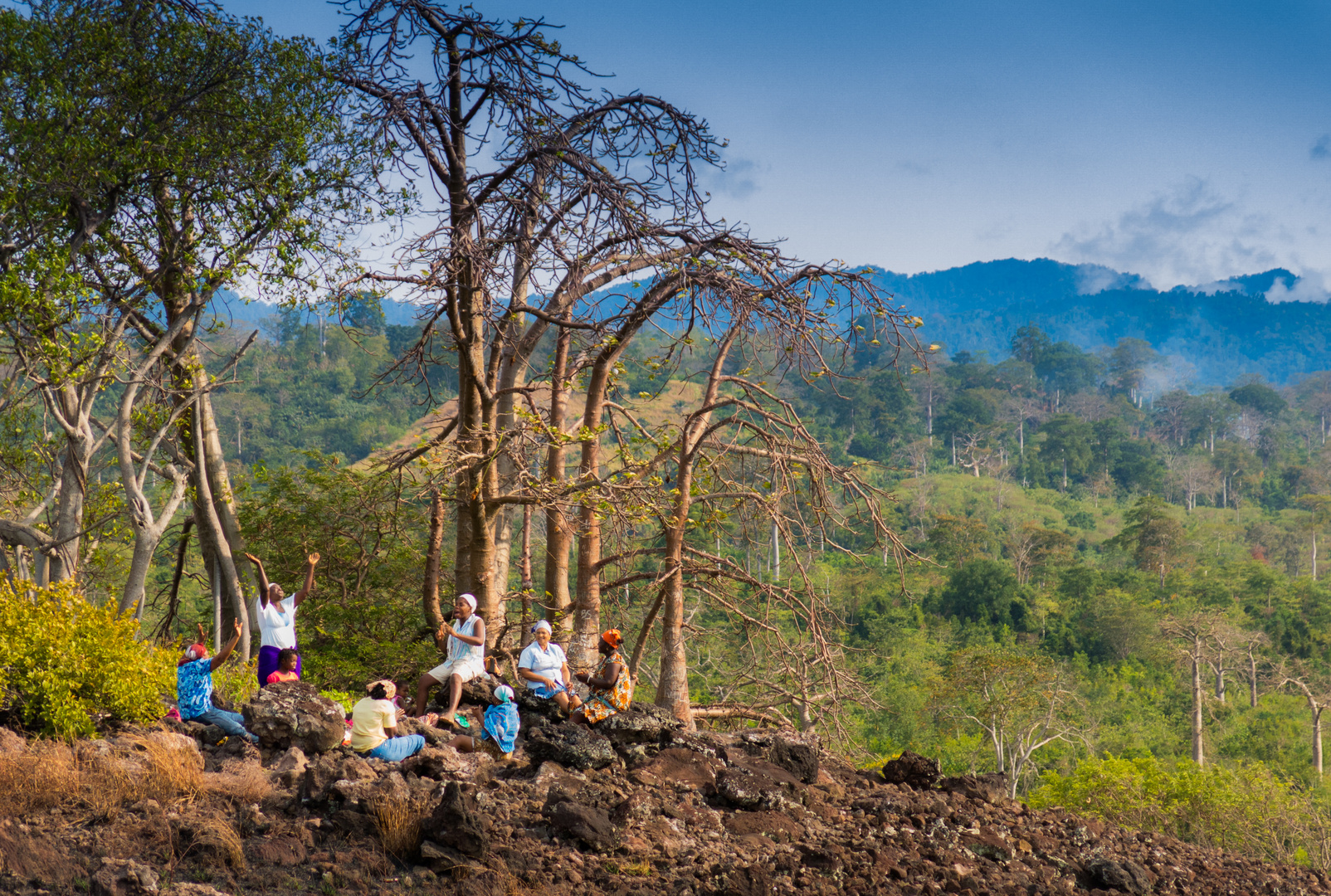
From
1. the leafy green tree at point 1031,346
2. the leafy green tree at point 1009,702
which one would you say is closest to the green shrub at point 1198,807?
the leafy green tree at point 1009,702

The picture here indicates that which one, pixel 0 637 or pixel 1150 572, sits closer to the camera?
pixel 0 637

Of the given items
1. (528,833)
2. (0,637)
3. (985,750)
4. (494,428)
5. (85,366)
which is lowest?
(985,750)

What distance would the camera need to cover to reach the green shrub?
1703 cm

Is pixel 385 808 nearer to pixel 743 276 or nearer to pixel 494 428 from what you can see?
pixel 494 428

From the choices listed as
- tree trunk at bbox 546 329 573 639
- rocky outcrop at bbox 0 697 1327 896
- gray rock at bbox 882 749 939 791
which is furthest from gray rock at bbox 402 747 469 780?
gray rock at bbox 882 749 939 791

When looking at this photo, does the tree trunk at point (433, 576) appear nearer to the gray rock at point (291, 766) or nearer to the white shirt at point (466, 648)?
the white shirt at point (466, 648)

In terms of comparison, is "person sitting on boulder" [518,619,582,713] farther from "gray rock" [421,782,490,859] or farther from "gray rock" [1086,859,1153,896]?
"gray rock" [1086,859,1153,896]

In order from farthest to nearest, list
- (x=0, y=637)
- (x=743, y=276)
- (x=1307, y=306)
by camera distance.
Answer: (x=1307, y=306) → (x=743, y=276) → (x=0, y=637)

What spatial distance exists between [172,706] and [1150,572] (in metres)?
43.0

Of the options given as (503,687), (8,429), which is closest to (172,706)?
(503,687)

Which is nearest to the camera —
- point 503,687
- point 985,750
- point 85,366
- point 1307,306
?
point 503,687

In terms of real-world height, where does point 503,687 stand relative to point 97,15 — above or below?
below

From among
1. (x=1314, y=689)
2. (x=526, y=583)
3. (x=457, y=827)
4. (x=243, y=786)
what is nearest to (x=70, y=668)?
(x=243, y=786)

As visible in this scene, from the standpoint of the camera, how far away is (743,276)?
6695mm
